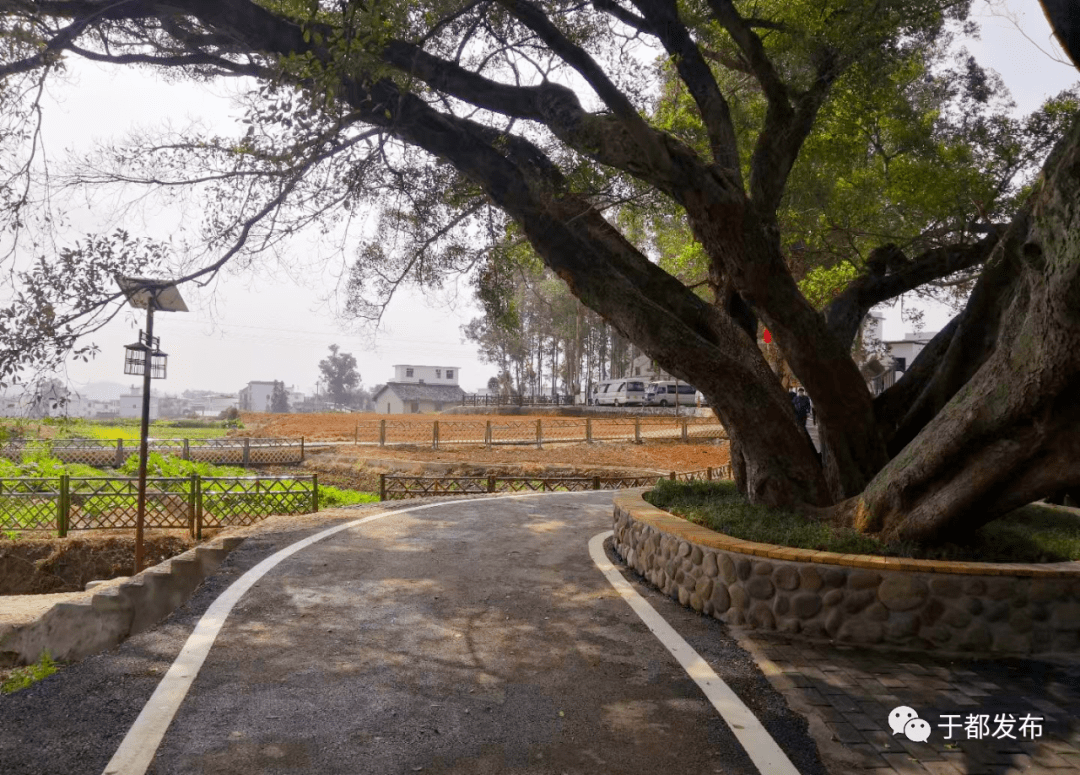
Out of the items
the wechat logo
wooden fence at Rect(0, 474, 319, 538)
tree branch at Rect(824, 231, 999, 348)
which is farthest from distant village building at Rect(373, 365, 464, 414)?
the wechat logo

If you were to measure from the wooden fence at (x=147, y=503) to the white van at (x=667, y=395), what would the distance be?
119 ft

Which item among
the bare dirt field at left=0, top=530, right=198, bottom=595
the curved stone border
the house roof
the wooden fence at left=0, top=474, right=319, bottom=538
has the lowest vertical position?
the bare dirt field at left=0, top=530, right=198, bottom=595

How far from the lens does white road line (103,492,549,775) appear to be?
3428 millimetres

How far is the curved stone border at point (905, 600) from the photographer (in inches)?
208

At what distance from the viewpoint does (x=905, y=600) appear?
5.40 m

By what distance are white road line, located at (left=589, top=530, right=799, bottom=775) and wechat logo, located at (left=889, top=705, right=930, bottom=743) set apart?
0.71 m

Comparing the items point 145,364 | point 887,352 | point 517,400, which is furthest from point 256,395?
point 145,364

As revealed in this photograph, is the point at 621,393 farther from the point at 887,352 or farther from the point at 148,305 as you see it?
the point at 148,305

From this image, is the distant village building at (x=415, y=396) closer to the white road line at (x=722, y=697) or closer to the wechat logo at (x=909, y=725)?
the white road line at (x=722, y=697)

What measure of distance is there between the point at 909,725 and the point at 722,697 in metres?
0.98

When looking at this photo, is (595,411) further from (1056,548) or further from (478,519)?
(1056,548)

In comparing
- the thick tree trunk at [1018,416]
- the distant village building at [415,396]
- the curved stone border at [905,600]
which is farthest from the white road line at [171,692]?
the distant village building at [415,396]

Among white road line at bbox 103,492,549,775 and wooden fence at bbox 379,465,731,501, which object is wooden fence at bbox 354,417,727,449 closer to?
wooden fence at bbox 379,465,731,501

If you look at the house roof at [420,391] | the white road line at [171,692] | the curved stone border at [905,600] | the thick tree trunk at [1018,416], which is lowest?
the white road line at [171,692]
